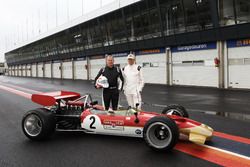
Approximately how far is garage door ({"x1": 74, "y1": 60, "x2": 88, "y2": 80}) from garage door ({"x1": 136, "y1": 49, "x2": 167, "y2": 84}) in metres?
13.3

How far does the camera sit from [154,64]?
24.5 meters

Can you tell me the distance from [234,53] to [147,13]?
9.81 metres

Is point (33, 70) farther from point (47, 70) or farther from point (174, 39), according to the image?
point (174, 39)

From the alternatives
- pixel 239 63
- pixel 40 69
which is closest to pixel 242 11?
pixel 239 63

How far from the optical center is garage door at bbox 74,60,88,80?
3772cm

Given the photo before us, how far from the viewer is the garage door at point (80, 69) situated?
124 feet

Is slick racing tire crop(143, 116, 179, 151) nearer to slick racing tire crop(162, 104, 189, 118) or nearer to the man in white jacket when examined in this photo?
slick racing tire crop(162, 104, 189, 118)

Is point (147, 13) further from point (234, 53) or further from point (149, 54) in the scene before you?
point (234, 53)

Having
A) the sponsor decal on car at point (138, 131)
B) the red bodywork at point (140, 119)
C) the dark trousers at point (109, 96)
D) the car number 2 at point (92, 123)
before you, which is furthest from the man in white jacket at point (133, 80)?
the sponsor decal on car at point (138, 131)

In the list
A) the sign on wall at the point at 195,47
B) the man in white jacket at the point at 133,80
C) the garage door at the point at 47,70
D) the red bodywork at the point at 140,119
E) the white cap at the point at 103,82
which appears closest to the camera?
the red bodywork at the point at 140,119

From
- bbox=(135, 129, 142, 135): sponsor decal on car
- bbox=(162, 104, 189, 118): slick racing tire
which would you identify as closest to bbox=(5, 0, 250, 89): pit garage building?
bbox=(162, 104, 189, 118): slick racing tire

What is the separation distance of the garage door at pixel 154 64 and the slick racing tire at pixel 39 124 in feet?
60.9

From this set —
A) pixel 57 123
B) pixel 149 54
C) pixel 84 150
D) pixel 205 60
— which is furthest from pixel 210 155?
pixel 149 54

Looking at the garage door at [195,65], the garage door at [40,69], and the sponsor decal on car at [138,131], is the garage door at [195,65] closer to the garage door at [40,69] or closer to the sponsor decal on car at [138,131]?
the sponsor decal on car at [138,131]
